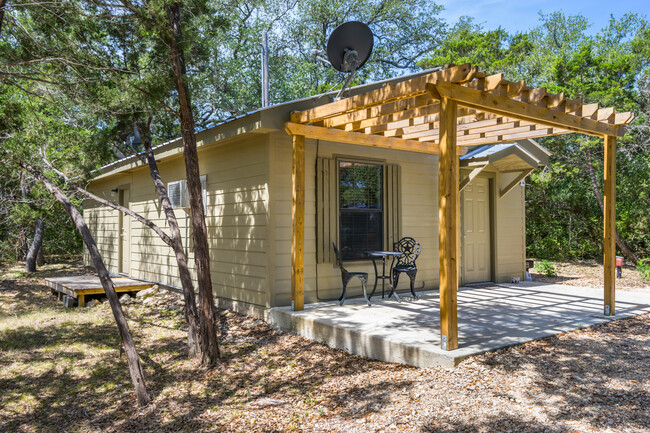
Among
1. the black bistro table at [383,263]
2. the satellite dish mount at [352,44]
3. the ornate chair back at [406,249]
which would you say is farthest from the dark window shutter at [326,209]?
the satellite dish mount at [352,44]

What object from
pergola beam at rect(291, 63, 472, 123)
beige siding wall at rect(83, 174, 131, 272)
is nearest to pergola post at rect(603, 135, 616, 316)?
pergola beam at rect(291, 63, 472, 123)

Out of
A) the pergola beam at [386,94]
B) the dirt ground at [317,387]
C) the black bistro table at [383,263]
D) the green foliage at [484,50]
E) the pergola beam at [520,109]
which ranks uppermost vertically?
the green foliage at [484,50]

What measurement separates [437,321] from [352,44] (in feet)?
10.6

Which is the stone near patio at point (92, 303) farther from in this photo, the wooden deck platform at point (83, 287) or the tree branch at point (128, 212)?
the tree branch at point (128, 212)

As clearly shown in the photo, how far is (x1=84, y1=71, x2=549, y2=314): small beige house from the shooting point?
5707 millimetres

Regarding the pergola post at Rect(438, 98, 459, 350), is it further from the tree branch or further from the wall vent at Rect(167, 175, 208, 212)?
the wall vent at Rect(167, 175, 208, 212)

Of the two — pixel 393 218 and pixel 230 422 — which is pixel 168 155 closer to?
pixel 393 218

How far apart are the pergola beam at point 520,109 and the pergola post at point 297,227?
2049 mm

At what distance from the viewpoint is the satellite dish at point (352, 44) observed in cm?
520

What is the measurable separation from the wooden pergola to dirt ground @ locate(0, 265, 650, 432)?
0.58 m

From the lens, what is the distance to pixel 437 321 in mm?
4820

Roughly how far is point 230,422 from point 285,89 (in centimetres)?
1739

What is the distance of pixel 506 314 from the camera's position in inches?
208

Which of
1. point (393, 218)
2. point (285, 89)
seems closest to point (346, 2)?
point (285, 89)
